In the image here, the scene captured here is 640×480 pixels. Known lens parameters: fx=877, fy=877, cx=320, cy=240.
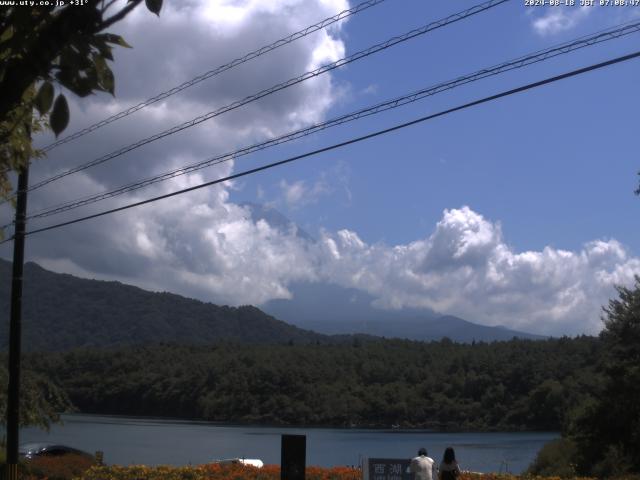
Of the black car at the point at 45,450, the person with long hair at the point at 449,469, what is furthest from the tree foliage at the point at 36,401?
the person with long hair at the point at 449,469

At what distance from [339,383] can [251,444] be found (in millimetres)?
27669

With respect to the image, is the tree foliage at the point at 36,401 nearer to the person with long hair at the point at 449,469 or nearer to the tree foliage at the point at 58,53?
the person with long hair at the point at 449,469

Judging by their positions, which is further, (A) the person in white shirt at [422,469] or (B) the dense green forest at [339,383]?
(B) the dense green forest at [339,383]

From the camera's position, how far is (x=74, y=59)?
4.27 metres

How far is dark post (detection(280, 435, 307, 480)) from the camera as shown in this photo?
14570 millimetres

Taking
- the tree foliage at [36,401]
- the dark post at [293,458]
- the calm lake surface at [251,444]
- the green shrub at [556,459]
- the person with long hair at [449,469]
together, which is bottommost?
the calm lake surface at [251,444]

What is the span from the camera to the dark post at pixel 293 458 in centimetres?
1457

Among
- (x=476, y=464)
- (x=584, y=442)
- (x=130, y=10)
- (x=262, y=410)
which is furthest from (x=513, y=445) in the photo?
(x=130, y=10)

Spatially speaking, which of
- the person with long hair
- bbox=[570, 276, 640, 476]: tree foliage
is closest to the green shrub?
bbox=[570, 276, 640, 476]: tree foliage

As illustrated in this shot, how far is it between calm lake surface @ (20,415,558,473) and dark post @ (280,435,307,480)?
57.4 ft

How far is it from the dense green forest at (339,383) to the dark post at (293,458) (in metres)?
49.4

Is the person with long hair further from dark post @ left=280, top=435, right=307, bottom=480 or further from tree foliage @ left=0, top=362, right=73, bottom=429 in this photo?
tree foliage @ left=0, top=362, right=73, bottom=429

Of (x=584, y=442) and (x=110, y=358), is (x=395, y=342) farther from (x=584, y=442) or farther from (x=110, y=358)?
(x=584, y=442)

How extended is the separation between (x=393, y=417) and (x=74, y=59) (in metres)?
75.3
